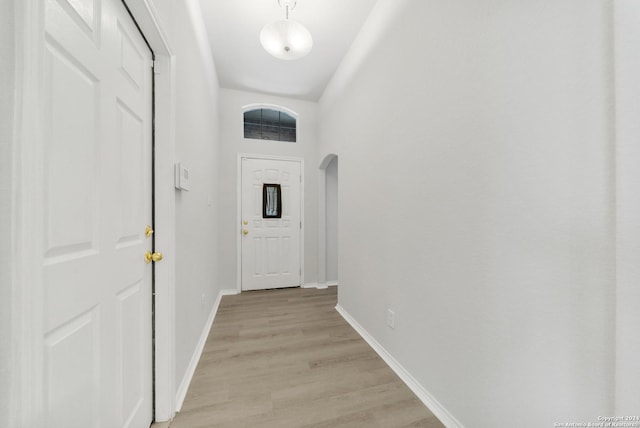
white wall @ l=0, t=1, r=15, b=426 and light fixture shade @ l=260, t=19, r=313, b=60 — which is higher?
light fixture shade @ l=260, t=19, r=313, b=60

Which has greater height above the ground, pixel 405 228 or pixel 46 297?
pixel 405 228

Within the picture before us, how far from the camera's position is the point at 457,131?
51.1 inches

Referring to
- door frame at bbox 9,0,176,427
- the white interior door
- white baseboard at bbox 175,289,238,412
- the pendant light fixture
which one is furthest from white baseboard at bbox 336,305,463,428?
A: the pendant light fixture

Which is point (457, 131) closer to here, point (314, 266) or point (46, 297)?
point (46, 297)

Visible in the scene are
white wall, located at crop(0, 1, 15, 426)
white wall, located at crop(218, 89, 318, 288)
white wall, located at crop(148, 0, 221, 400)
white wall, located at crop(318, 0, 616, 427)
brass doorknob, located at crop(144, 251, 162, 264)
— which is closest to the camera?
white wall, located at crop(0, 1, 15, 426)

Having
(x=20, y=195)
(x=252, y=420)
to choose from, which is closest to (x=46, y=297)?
(x=20, y=195)

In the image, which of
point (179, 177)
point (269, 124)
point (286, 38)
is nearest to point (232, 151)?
point (269, 124)

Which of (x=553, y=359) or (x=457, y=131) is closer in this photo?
(x=553, y=359)

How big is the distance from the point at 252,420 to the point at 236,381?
1.21 feet

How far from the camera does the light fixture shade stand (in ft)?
6.02

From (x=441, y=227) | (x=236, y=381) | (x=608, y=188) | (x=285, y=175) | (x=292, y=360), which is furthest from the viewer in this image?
(x=285, y=175)

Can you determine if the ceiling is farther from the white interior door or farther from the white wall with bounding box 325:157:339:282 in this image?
the white interior door

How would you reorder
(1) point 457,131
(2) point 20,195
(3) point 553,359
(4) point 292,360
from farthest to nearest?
(4) point 292,360 → (1) point 457,131 → (3) point 553,359 → (2) point 20,195

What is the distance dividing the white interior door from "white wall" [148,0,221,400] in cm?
27
